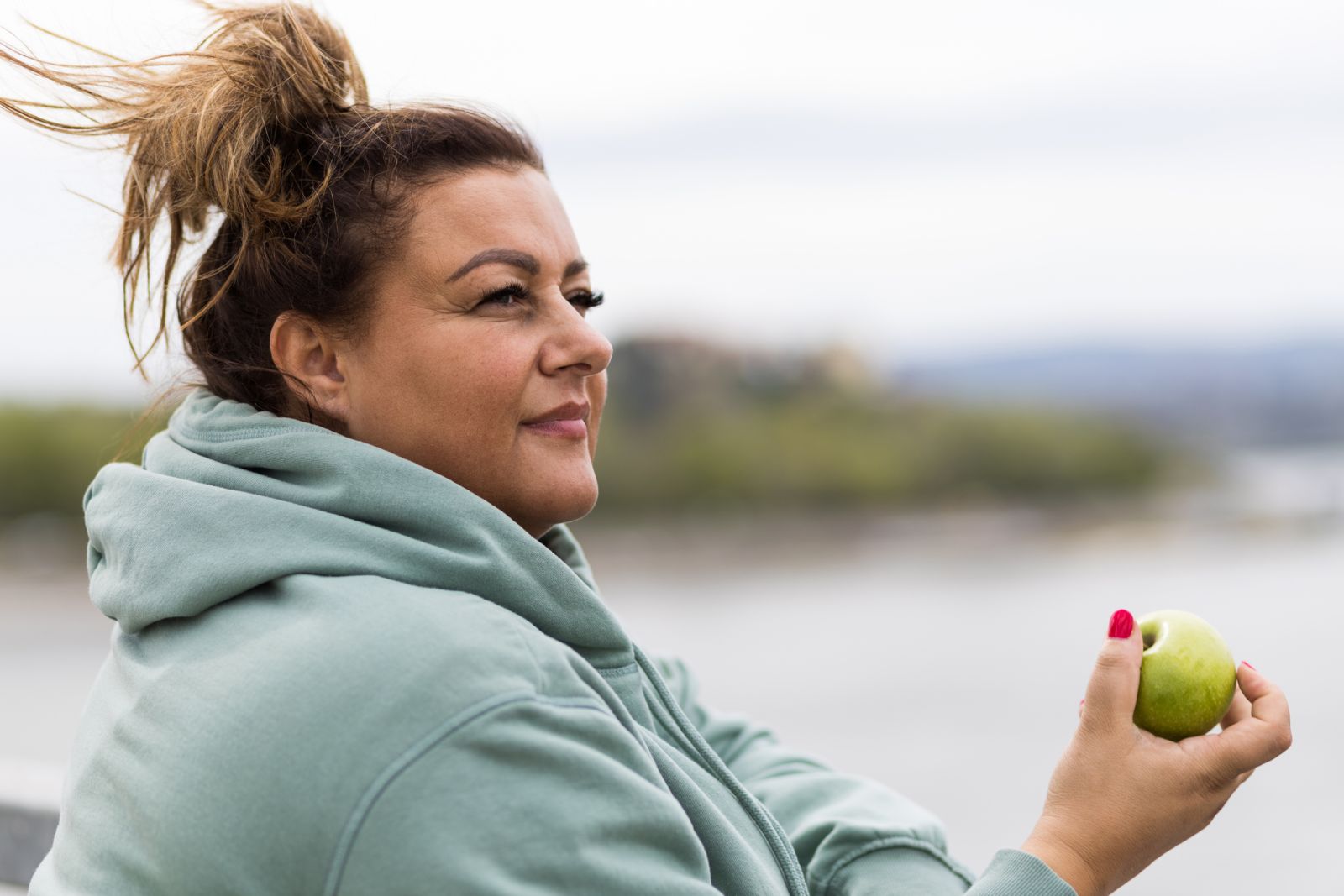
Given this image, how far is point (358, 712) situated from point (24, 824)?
1.34m

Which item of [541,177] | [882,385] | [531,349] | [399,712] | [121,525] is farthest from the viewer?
[882,385]

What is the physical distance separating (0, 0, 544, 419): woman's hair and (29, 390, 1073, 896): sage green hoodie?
17 cm

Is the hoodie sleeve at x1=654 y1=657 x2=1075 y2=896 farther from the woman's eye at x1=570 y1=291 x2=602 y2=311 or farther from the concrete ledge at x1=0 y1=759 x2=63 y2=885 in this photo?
the concrete ledge at x1=0 y1=759 x2=63 y2=885

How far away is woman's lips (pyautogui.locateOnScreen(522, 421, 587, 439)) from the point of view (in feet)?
5.38

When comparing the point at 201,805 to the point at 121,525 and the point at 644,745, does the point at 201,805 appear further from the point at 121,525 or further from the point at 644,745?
the point at 644,745

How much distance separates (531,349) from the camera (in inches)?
63.8

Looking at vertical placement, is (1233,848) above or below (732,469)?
above

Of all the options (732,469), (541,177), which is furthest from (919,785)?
(732,469)

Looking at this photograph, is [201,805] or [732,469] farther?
[732,469]

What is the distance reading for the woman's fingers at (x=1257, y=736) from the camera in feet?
4.95

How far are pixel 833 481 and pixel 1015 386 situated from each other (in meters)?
11.0

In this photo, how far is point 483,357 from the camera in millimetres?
1590

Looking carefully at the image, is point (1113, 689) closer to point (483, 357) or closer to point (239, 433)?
point (483, 357)

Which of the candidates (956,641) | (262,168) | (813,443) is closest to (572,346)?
(262,168)
